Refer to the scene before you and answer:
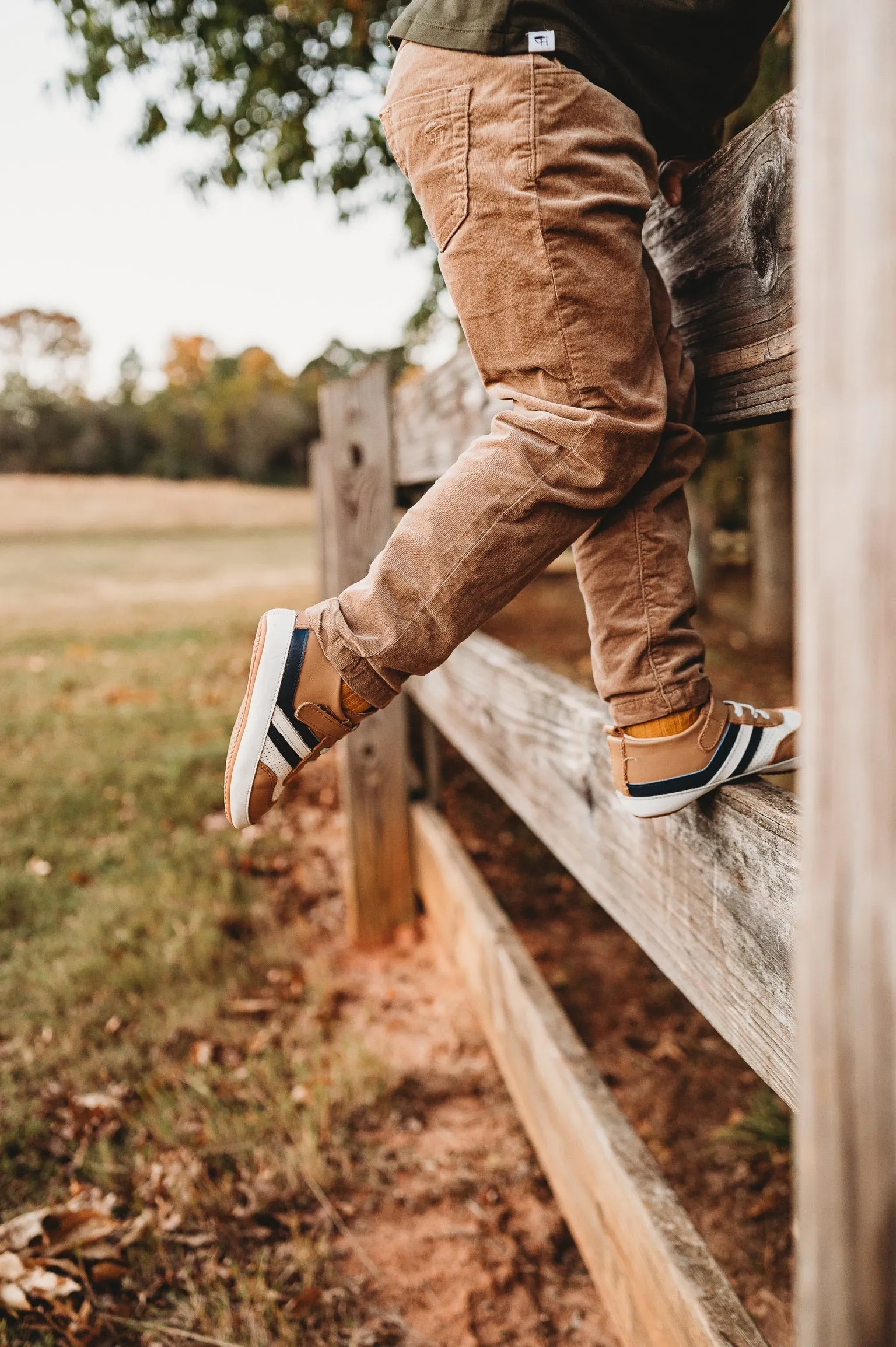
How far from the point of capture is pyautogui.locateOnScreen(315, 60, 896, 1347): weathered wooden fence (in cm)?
107

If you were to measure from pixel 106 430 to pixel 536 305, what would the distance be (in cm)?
3973

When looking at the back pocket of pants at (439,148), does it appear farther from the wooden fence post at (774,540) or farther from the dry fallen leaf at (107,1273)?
the wooden fence post at (774,540)

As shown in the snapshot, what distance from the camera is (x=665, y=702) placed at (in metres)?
1.31

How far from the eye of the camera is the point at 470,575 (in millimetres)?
1245

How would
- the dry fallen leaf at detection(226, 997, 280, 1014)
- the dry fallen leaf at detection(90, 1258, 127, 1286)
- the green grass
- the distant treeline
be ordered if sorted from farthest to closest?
the distant treeline
the dry fallen leaf at detection(226, 997, 280, 1014)
the green grass
the dry fallen leaf at detection(90, 1258, 127, 1286)

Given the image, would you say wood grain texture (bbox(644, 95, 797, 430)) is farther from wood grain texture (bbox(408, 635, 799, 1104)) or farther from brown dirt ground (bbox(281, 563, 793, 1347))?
brown dirt ground (bbox(281, 563, 793, 1347))

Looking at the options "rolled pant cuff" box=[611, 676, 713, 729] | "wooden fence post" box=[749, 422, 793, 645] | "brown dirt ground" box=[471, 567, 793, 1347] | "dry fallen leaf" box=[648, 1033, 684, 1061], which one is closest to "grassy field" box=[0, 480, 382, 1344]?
"brown dirt ground" box=[471, 567, 793, 1347]

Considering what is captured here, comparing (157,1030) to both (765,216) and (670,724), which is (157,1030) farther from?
(765,216)

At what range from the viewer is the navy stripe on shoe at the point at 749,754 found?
50.5 inches

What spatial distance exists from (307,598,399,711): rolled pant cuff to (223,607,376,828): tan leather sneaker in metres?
0.01

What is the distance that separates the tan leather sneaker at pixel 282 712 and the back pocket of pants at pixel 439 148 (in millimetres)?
549

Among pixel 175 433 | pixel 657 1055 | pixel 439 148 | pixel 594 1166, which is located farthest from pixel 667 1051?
pixel 175 433

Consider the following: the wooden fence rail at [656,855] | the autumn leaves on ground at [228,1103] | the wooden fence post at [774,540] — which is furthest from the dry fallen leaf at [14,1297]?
the wooden fence post at [774,540]

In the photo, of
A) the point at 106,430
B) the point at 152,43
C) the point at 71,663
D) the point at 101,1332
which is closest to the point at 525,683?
the point at 101,1332
